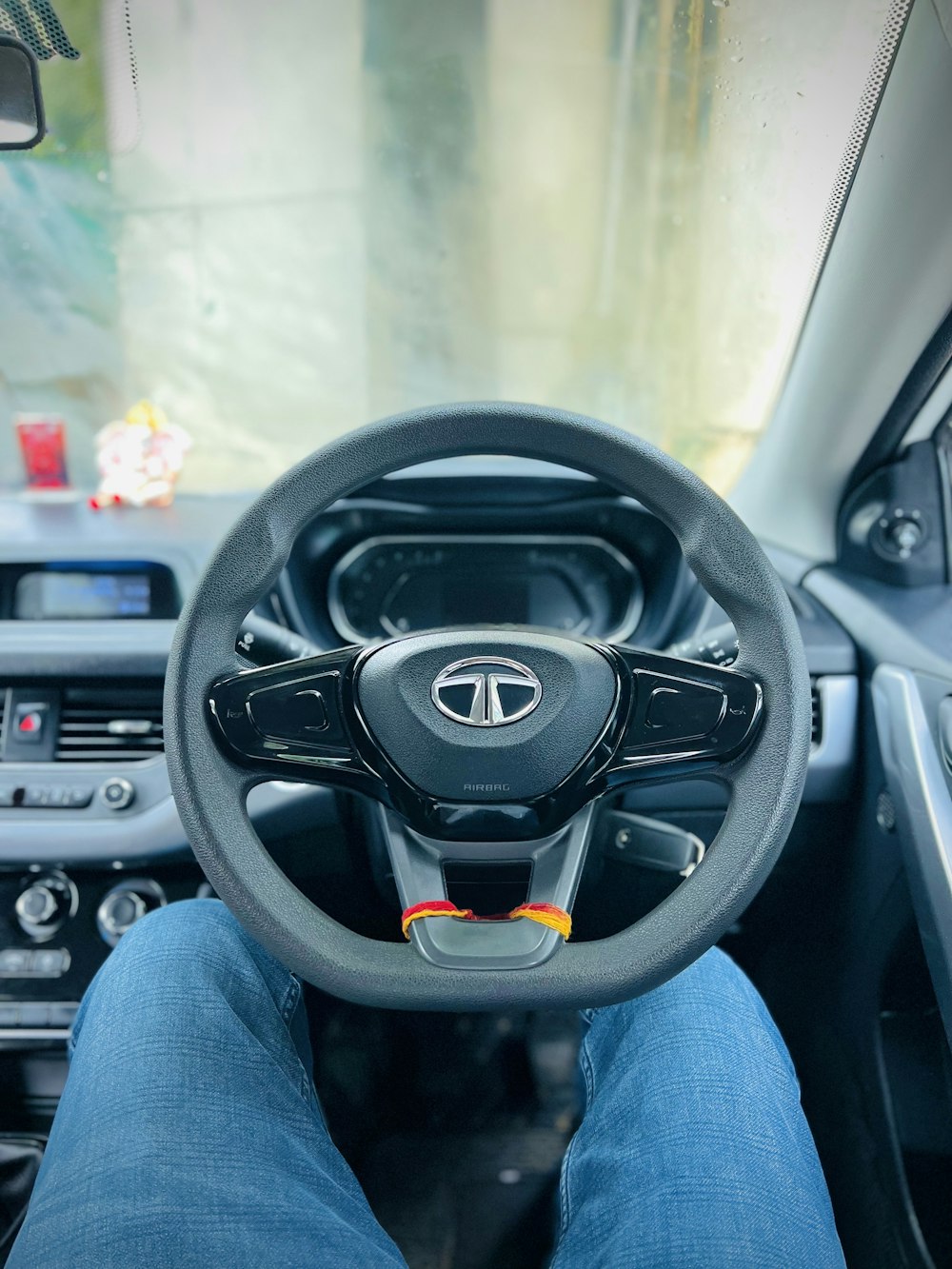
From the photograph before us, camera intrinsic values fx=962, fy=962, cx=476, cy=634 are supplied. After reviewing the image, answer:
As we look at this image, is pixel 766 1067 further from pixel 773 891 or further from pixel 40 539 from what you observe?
pixel 40 539

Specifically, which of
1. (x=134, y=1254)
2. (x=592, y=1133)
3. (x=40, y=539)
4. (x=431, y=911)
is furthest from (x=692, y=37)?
(x=134, y=1254)

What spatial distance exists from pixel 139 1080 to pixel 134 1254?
143 mm

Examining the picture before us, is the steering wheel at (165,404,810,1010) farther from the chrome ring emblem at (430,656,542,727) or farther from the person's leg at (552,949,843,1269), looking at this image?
the person's leg at (552,949,843,1269)

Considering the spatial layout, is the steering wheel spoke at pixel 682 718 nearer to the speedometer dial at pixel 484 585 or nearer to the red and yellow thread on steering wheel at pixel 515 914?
the red and yellow thread on steering wheel at pixel 515 914

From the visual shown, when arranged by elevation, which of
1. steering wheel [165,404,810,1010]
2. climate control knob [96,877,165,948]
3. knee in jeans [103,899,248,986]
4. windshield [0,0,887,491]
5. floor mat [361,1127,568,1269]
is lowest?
floor mat [361,1127,568,1269]

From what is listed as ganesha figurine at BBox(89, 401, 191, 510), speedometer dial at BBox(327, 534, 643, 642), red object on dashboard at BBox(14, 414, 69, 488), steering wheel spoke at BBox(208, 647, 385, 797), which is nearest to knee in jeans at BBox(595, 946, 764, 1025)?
steering wheel spoke at BBox(208, 647, 385, 797)

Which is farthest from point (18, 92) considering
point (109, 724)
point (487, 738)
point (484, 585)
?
point (487, 738)

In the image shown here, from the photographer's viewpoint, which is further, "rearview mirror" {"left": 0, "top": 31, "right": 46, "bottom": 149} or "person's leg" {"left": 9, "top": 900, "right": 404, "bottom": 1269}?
"rearview mirror" {"left": 0, "top": 31, "right": 46, "bottom": 149}

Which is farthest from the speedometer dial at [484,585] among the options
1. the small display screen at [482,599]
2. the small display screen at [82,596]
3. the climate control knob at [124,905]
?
the climate control knob at [124,905]

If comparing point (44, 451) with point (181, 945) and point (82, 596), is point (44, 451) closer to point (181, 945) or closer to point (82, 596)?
point (82, 596)

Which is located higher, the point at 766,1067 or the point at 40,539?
the point at 40,539

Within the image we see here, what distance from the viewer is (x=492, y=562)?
151 centimetres

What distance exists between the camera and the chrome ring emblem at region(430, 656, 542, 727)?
2.70ft

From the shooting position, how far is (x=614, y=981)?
745mm
